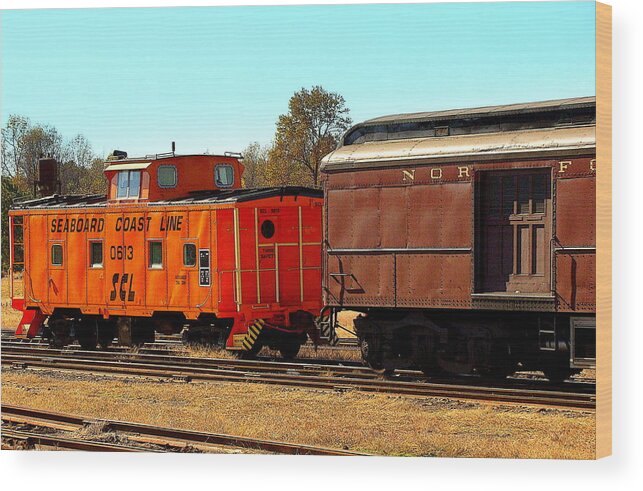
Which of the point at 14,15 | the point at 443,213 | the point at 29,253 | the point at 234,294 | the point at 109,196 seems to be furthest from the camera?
the point at 29,253

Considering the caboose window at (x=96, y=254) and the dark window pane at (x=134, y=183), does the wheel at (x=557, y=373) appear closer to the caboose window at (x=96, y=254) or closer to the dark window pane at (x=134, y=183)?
the dark window pane at (x=134, y=183)

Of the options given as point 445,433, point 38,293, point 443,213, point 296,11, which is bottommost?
point 445,433

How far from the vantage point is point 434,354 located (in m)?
16.5

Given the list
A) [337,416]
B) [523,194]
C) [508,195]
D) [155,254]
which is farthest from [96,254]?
[523,194]

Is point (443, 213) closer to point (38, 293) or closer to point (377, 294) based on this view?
point (377, 294)

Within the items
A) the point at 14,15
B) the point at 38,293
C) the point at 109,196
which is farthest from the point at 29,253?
the point at 14,15

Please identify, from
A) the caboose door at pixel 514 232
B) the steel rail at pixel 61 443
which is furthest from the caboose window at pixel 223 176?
the steel rail at pixel 61 443

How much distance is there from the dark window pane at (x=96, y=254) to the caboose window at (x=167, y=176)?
187 centimetres

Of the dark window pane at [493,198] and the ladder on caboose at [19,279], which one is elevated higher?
the dark window pane at [493,198]

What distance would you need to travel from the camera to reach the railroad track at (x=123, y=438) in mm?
13414

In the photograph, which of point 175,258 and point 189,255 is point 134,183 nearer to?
point 175,258

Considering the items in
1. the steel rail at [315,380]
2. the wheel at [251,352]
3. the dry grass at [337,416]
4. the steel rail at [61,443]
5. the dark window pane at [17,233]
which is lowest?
the steel rail at [61,443]

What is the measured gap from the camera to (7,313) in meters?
25.3

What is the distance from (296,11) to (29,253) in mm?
10658
